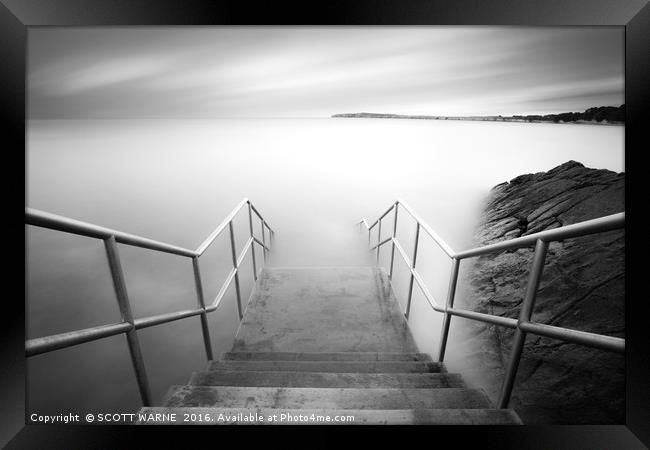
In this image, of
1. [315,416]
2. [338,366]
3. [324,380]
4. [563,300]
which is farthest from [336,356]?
[563,300]

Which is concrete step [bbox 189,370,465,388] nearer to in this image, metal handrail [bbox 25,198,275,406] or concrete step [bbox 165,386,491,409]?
concrete step [bbox 165,386,491,409]

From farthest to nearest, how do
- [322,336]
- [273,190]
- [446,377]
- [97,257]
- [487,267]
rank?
[273,190]
[97,257]
[487,267]
[322,336]
[446,377]

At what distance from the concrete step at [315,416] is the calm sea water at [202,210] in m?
0.27

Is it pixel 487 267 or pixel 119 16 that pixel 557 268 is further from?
pixel 119 16

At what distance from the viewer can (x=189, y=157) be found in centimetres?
3675

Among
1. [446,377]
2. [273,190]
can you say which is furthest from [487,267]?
[273,190]

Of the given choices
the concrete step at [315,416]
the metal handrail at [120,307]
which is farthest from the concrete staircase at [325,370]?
the metal handrail at [120,307]

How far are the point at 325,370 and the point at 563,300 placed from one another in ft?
7.92

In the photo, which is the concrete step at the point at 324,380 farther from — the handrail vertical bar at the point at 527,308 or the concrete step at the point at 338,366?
the handrail vertical bar at the point at 527,308

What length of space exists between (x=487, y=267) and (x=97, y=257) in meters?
9.02

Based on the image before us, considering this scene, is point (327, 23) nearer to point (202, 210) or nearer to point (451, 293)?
point (451, 293)

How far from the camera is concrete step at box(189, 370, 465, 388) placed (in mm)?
1595

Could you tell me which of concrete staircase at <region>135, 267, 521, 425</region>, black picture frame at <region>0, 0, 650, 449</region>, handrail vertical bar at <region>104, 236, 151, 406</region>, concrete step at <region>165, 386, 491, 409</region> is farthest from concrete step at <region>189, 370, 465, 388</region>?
black picture frame at <region>0, 0, 650, 449</region>

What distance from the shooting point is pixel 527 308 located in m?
1.12
